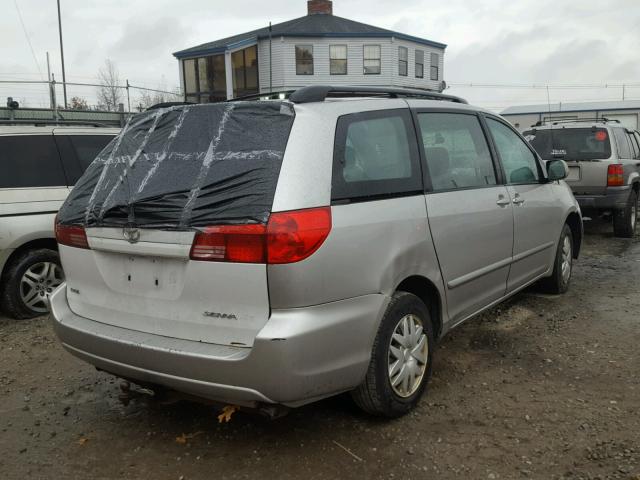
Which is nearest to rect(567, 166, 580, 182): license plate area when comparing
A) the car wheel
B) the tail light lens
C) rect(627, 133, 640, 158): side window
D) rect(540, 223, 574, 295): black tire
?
rect(627, 133, 640, 158): side window

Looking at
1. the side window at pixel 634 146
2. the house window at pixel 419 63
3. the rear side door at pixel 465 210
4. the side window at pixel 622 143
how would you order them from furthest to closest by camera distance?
the house window at pixel 419 63
the side window at pixel 634 146
the side window at pixel 622 143
the rear side door at pixel 465 210

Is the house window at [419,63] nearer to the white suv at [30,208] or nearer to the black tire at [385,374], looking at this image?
the white suv at [30,208]

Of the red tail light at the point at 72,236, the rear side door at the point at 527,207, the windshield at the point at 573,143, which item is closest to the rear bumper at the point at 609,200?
the windshield at the point at 573,143

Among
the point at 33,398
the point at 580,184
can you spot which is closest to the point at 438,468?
the point at 33,398

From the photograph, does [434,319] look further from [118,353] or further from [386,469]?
[118,353]

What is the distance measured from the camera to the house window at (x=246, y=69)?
34.0 m

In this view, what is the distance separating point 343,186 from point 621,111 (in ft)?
184

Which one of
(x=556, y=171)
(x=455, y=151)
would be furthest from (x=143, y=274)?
(x=556, y=171)

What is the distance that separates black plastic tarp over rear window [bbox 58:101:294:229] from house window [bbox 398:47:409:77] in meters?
33.3

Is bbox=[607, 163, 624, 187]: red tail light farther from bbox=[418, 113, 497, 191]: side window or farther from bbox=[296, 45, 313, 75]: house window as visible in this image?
bbox=[296, 45, 313, 75]: house window

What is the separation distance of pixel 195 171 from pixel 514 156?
9.47ft

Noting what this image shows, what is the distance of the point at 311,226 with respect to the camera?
2705mm

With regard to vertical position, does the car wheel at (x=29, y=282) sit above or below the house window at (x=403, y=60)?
below

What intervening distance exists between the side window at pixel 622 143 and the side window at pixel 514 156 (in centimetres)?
480
